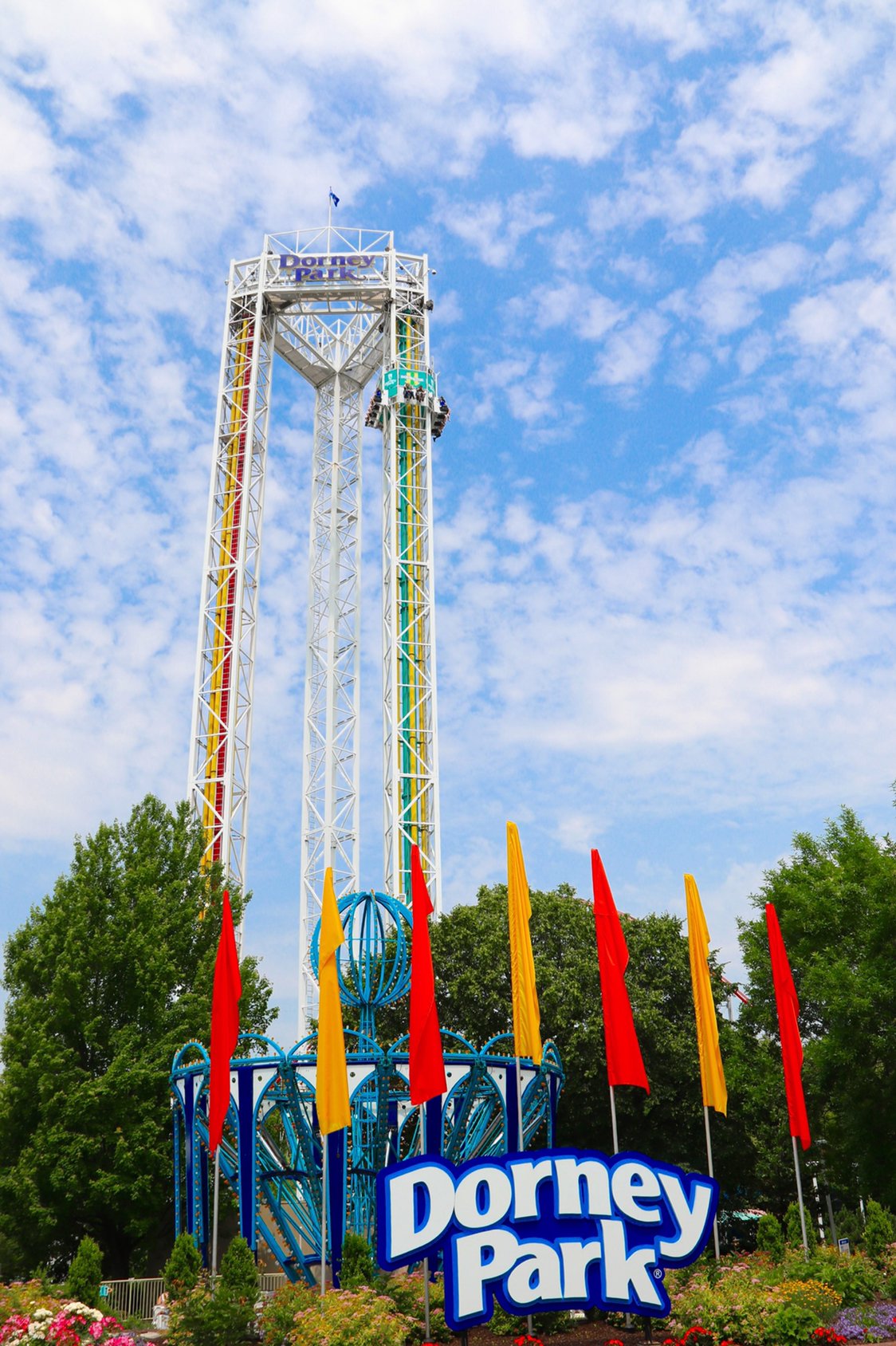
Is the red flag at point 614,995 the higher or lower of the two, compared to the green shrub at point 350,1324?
higher

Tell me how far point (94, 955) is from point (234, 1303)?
12.9 m

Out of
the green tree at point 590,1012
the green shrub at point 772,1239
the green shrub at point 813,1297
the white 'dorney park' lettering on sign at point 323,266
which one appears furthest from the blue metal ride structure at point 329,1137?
the white 'dorney park' lettering on sign at point 323,266

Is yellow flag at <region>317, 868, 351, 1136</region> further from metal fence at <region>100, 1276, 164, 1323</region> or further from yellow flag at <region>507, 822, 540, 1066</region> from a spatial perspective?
metal fence at <region>100, 1276, 164, 1323</region>

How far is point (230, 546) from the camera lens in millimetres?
50562

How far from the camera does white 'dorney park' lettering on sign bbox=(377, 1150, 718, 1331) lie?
630 inches

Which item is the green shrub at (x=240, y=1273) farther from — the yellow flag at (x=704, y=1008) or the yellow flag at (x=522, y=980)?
the yellow flag at (x=704, y=1008)

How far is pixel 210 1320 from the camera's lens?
16.4 metres

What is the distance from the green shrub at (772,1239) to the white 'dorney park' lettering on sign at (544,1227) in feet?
17.7

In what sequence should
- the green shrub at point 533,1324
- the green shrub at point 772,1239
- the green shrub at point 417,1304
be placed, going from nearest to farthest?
1. the green shrub at point 417,1304
2. the green shrub at point 533,1324
3. the green shrub at point 772,1239

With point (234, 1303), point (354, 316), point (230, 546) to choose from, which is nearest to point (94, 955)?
point (234, 1303)

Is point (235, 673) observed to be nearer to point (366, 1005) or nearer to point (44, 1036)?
point (44, 1036)

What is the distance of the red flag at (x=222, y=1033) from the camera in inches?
746

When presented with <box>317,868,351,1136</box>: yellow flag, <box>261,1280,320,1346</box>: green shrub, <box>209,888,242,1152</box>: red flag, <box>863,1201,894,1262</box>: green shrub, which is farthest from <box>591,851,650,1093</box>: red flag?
<box>863,1201,894,1262</box>: green shrub

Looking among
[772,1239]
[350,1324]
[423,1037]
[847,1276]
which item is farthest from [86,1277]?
[847,1276]
